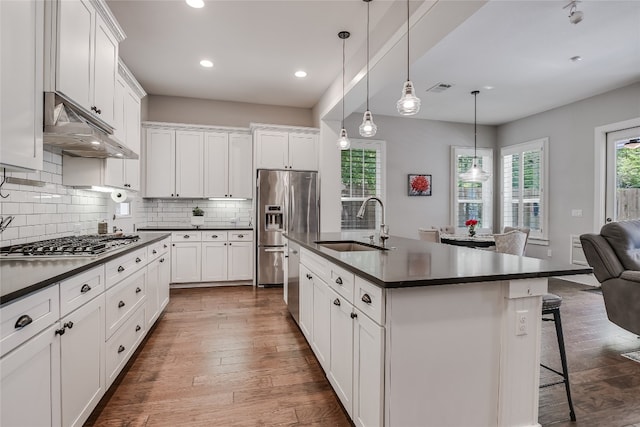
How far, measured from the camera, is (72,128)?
194cm

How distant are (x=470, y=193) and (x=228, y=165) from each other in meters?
4.96

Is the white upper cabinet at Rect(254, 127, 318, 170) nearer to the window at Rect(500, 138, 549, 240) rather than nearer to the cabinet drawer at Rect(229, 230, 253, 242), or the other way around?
the cabinet drawer at Rect(229, 230, 253, 242)

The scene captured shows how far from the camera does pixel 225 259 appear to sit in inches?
201

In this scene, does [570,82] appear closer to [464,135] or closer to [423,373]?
[464,135]

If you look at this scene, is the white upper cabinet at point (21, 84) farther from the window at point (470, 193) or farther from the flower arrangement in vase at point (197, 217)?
the window at point (470, 193)

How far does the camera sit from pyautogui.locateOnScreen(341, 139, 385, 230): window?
6.18 metres

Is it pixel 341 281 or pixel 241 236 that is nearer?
pixel 341 281

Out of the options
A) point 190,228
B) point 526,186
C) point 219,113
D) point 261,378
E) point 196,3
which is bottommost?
point 261,378

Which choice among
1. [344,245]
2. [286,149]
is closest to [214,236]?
[286,149]

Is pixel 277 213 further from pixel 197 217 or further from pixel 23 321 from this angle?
pixel 23 321

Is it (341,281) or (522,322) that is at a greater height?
(341,281)

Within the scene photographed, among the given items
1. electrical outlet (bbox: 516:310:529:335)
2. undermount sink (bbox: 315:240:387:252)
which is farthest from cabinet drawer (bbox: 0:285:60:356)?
electrical outlet (bbox: 516:310:529:335)

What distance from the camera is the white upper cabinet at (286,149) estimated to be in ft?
16.9

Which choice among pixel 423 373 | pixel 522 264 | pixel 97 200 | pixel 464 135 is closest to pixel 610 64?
pixel 464 135
